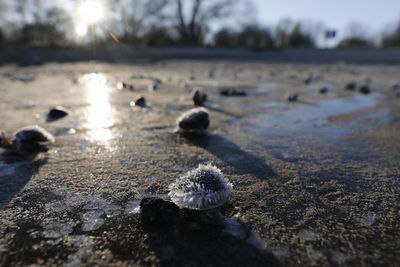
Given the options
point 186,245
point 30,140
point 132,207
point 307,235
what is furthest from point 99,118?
point 307,235

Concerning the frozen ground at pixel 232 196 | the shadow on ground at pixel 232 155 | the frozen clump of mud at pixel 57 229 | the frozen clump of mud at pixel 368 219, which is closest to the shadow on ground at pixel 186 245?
the frozen ground at pixel 232 196

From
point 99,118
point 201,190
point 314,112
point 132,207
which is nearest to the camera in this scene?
point 201,190

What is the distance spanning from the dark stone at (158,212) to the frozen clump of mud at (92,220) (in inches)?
6.4

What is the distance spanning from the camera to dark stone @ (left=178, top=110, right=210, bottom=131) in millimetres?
2176

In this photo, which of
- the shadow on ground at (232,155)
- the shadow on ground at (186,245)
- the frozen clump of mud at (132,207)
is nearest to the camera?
the shadow on ground at (186,245)

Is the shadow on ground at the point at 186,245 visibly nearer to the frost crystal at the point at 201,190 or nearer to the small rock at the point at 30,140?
the frost crystal at the point at 201,190

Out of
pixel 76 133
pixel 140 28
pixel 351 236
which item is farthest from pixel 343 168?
pixel 140 28

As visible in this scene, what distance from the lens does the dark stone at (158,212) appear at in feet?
3.29

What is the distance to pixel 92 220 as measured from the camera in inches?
41.9

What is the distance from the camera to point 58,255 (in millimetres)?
881

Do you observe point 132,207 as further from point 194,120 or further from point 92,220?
point 194,120

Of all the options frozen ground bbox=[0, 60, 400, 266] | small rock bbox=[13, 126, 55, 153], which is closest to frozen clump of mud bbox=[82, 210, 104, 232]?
frozen ground bbox=[0, 60, 400, 266]

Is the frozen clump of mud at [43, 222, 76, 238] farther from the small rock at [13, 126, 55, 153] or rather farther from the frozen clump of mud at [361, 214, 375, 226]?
the frozen clump of mud at [361, 214, 375, 226]

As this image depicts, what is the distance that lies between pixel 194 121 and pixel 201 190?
3.90ft
